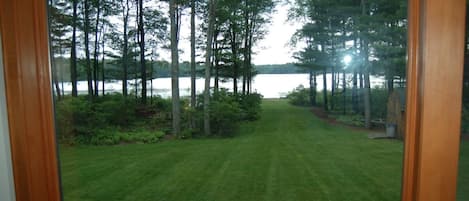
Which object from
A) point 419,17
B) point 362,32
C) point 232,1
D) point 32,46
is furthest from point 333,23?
point 32,46

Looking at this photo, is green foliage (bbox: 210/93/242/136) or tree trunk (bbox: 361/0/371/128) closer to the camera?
A: tree trunk (bbox: 361/0/371/128)

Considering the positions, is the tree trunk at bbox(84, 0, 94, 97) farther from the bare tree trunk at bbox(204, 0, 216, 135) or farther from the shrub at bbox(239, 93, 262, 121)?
the shrub at bbox(239, 93, 262, 121)

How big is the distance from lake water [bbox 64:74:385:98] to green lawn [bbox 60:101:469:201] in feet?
0.35

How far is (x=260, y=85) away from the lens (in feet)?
6.21

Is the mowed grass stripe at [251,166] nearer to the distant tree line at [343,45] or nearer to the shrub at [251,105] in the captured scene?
the shrub at [251,105]

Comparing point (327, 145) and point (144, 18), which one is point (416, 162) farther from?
point (144, 18)

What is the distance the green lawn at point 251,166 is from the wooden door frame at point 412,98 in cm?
95

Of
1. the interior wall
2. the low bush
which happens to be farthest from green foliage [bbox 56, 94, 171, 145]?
the interior wall

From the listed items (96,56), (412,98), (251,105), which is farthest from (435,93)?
(96,56)

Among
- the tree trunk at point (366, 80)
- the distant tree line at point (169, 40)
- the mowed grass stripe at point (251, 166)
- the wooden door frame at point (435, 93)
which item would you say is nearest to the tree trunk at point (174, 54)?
the distant tree line at point (169, 40)

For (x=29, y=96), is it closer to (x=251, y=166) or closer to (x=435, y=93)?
(x=435, y=93)

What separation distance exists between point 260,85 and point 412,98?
1.28 metres

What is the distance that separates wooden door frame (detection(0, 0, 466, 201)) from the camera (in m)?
0.59

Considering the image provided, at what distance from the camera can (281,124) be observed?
2.02 meters
